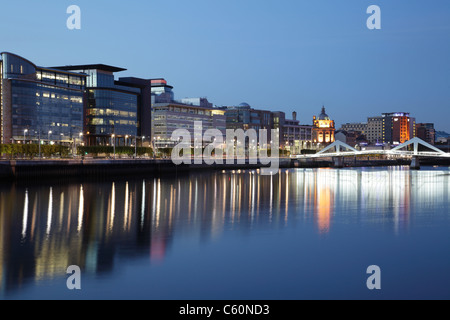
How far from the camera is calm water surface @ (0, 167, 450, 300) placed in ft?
42.8

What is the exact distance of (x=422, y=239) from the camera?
2053cm

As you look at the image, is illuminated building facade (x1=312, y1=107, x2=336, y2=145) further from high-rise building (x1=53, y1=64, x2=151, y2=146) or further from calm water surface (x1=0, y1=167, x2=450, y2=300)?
calm water surface (x1=0, y1=167, x2=450, y2=300)

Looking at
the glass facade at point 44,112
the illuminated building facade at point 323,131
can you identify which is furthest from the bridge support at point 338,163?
the illuminated building facade at point 323,131

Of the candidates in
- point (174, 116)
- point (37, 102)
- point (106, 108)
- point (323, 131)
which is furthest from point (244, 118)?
point (37, 102)

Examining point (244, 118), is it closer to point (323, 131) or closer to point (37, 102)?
point (323, 131)

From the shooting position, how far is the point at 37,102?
83.2 m

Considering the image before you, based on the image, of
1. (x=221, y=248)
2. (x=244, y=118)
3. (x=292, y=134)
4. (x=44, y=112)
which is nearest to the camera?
(x=221, y=248)

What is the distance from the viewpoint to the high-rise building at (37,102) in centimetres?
7844

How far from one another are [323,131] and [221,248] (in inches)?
6845

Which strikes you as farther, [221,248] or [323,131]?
[323,131]

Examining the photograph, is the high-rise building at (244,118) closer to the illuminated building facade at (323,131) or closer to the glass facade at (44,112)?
the illuminated building facade at (323,131)

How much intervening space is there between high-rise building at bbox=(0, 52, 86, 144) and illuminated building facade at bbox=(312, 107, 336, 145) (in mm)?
108385

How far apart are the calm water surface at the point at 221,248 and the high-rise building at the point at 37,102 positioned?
159 feet
